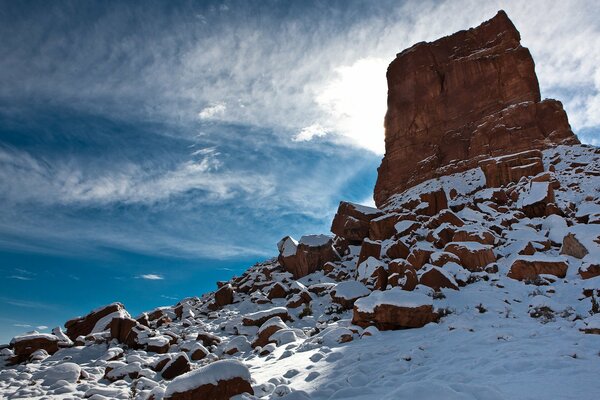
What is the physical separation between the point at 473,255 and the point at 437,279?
10.7ft

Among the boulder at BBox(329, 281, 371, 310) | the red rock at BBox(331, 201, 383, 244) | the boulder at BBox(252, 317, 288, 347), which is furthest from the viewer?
the red rock at BBox(331, 201, 383, 244)

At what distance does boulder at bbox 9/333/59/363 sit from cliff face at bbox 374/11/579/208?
3946 centimetres

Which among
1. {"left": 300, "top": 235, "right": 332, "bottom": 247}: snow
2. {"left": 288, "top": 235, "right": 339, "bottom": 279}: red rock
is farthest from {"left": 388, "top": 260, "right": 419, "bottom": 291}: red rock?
{"left": 300, "top": 235, "right": 332, "bottom": 247}: snow

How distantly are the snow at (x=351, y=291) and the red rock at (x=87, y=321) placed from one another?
39.0 feet

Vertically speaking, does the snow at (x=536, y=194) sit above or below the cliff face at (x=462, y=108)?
below

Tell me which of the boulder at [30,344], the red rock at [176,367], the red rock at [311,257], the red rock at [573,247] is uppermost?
the red rock at [311,257]

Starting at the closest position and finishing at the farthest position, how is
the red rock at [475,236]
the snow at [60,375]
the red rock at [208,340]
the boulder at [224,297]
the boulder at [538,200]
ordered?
1. the snow at [60,375]
2. the red rock at [208,340]
3. the red rock at [475,236]
4. the boulder at [538,200]
5. the boulder at [224,297]

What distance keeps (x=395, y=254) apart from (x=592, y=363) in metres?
15.7

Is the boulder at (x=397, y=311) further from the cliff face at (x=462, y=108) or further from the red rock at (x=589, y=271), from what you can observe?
the cliff face at (x=462, y=108)

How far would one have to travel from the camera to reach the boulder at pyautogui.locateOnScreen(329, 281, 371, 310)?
17.3m

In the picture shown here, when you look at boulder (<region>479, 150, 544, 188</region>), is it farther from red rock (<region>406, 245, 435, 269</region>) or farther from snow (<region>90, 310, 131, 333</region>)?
snow (<region>90, 310, 131, 333</region>)

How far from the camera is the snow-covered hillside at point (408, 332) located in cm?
688

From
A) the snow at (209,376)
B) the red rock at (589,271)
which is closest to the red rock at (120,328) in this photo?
the snow at (209,376)

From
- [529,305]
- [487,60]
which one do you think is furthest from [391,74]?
[529,305]
